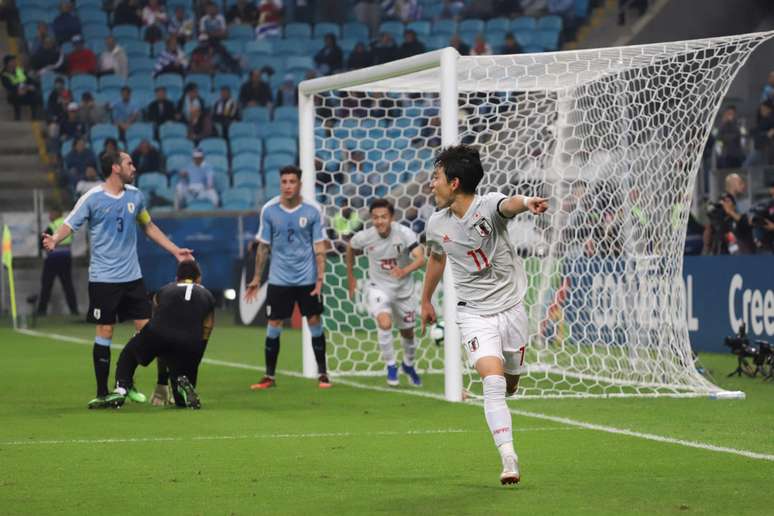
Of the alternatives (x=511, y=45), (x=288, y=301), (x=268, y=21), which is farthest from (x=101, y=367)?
(x=268, y=21)

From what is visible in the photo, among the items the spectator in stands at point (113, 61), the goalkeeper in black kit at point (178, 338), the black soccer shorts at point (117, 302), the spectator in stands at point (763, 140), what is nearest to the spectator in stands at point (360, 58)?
the spectator in stands at point (113, 61)

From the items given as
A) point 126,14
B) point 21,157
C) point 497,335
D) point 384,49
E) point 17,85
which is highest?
point 126,14

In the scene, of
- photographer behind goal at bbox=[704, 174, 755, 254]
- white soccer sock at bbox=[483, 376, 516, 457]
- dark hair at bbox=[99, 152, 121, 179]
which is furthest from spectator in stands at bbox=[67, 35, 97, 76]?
white soccer sock at bbox=[483, 376, 516, 457]

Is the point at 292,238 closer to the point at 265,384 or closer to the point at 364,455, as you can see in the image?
the point at 265,384

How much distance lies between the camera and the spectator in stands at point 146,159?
86.0 feet

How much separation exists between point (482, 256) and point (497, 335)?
1.40 ft

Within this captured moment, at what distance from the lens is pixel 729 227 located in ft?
59.4

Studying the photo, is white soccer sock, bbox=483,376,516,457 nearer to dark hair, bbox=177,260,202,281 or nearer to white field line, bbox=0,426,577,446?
white field line, bbox=0,426,577,446

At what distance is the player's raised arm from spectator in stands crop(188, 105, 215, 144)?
826 inches

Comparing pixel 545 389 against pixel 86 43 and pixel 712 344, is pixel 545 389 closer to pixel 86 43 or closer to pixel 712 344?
pixel 712 344

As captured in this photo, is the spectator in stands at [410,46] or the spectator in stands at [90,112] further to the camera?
the spectator in stands at [410,46]

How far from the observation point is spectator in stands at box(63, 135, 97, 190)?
85.5 ft

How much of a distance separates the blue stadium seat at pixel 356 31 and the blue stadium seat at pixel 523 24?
3181 mm

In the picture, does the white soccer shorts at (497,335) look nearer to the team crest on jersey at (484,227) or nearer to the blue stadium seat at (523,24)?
the team crest on jersey at (484,227)
